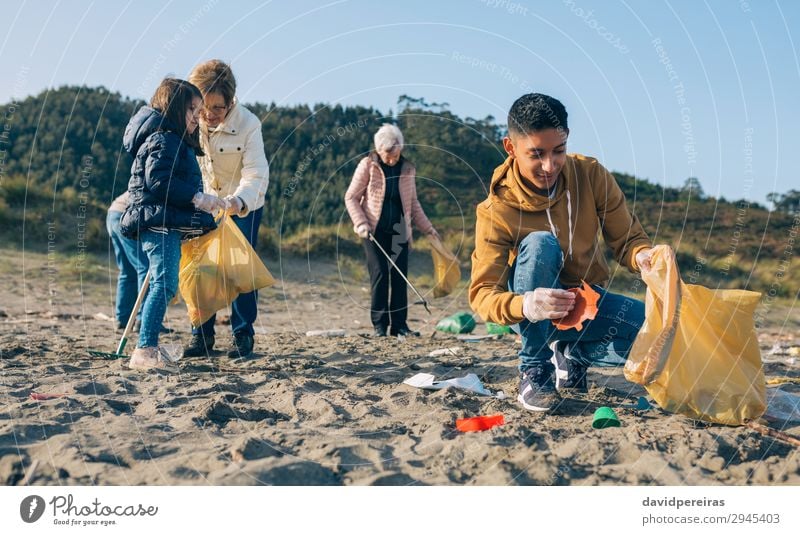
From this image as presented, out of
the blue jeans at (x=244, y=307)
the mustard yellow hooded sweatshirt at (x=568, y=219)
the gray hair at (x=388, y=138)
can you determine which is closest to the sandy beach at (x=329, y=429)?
the blue jeans at (x=244, y=307)

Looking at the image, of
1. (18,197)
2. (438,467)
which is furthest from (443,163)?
(438,467)

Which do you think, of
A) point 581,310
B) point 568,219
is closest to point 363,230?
point 568,219

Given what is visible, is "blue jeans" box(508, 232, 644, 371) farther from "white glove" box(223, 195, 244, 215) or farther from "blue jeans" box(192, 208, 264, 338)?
"blue jeans" box(192, 208, 264, 338)

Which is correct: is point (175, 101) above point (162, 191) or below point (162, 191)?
above

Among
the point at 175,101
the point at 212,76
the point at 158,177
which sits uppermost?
the point at 212,76

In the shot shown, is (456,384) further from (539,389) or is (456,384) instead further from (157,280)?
(157,280)

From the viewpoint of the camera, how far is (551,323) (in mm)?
3785

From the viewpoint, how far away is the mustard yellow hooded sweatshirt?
379cm

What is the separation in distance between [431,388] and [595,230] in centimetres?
124

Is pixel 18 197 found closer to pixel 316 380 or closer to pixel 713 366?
pixel 316 380

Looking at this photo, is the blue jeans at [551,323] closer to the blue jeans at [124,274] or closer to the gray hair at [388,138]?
the gray hair at [388,138]

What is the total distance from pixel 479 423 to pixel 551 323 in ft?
2.21

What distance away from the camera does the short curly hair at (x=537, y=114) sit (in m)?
3.52

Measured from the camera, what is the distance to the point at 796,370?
5004 millimetres
